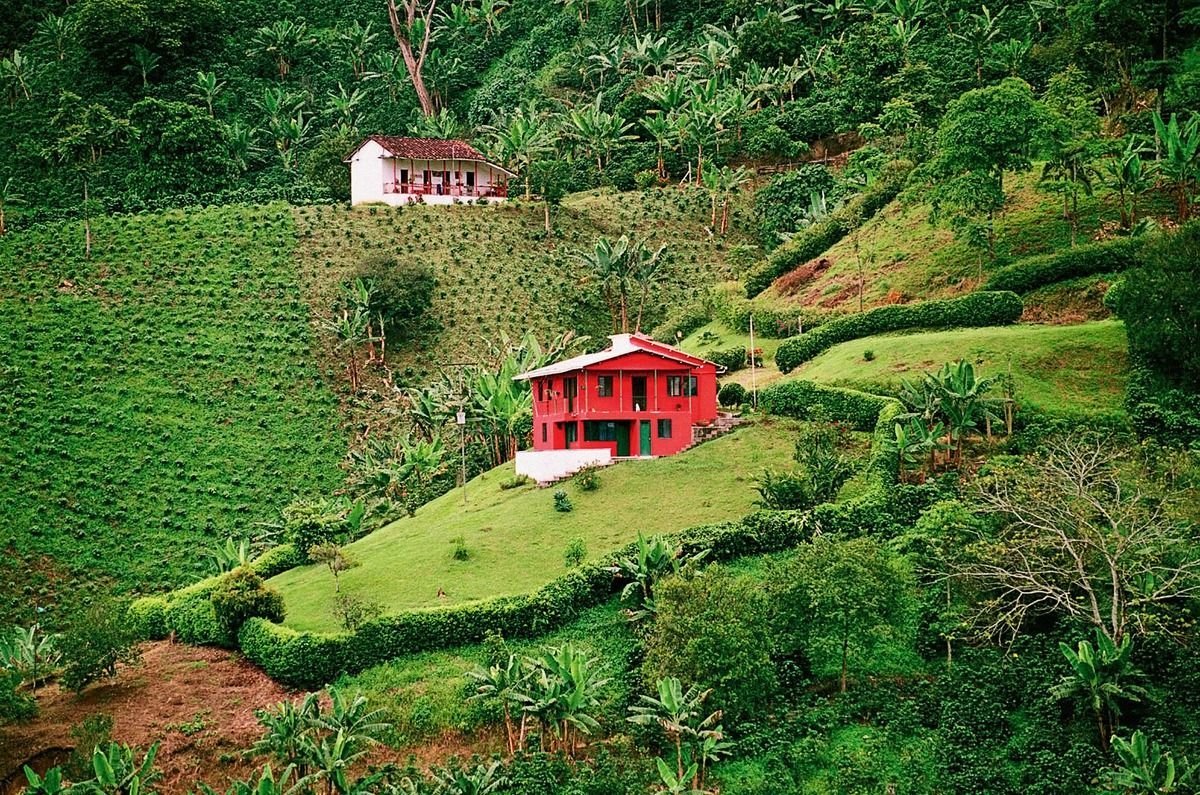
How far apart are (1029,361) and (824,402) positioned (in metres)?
7.96

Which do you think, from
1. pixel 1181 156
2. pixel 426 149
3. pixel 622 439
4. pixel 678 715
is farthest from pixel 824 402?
pixel 426 149

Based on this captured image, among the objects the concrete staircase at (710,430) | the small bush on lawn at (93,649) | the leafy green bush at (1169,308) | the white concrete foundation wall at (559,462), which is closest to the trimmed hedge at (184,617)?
the small bush on lawn at (93,649)

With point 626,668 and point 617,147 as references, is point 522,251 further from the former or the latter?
point 626,668

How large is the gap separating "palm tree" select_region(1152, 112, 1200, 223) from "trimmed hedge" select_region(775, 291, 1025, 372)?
8.07 meters

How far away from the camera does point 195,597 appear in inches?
1986

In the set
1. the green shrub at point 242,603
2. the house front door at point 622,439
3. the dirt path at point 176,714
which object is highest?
the house front door at point 622,439

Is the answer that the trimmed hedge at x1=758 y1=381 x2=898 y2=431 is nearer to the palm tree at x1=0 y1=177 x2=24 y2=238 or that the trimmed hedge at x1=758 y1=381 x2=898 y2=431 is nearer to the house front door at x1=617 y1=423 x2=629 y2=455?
the house front door at x1=617 y1=423 x2=629 y2=455

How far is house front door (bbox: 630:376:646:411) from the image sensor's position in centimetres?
5903

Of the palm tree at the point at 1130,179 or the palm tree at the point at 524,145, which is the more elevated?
the palm tree at the point at 524,145

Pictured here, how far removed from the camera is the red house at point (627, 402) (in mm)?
58562

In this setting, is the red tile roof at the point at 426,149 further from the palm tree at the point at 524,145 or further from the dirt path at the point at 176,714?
the dirt path at the point at 176,714

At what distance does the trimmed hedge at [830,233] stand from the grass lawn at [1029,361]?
19.6 meters

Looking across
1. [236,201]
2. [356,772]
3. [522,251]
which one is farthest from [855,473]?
[236,201]

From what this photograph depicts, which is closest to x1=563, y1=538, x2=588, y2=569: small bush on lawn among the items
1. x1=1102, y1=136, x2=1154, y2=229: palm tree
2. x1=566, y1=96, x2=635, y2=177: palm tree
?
x1=1102, y1=136, x2=1154, y2=229: palm tree
